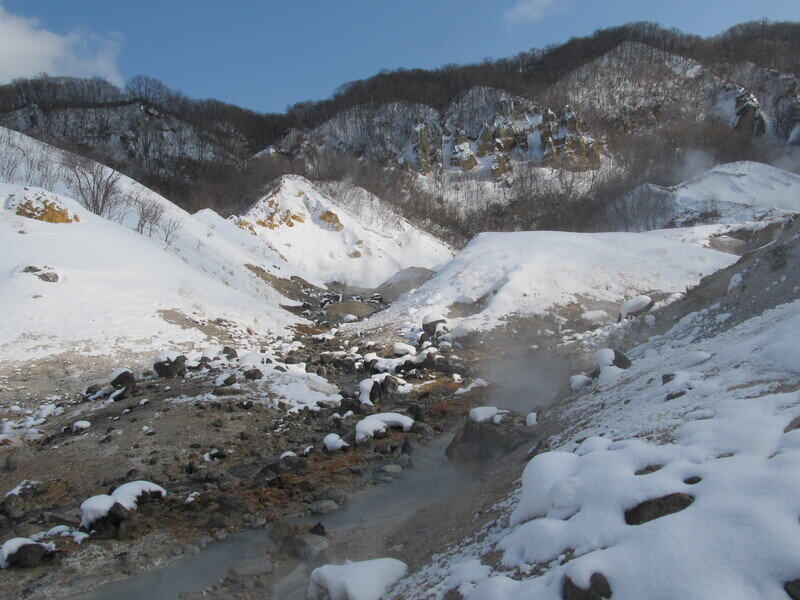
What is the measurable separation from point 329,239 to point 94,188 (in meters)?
21.7

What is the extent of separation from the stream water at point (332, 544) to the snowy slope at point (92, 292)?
821 centimetres

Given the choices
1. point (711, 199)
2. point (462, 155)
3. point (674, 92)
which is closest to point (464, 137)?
point (462, 155)

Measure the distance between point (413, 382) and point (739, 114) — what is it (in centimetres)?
8618

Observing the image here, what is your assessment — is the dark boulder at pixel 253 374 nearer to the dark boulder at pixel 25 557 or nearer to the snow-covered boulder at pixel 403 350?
the snow-covered boulder at pixel 403 350

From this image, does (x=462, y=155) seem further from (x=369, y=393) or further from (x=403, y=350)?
(x=369, y=393)

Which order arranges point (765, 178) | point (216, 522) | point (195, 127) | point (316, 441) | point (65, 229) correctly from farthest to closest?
point (195, 127)
point (765, 178)
point (65, 229)
point (316, 441)
point (216, 522)

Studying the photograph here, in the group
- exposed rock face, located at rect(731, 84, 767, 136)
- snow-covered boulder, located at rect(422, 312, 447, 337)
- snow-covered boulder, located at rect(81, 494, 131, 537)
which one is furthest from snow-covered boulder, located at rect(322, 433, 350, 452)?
exposed rock face, located at rect(731, 84, 767, 136)

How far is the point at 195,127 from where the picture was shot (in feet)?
268

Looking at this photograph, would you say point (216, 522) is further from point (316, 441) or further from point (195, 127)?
point (195, 127)

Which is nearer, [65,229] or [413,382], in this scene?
[413,382]

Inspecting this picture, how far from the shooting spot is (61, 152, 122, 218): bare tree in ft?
85.6

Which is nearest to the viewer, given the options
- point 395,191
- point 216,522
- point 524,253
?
point 216,522

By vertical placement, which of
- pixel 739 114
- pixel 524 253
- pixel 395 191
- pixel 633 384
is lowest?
pixel 633 384

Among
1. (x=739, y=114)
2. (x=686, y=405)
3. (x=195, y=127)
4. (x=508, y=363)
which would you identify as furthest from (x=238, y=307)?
(x=739, y=114)
